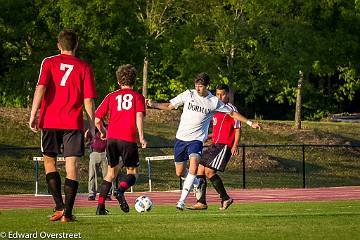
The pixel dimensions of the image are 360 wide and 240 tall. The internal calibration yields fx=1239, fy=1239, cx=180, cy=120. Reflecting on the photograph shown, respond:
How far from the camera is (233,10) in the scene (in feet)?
171

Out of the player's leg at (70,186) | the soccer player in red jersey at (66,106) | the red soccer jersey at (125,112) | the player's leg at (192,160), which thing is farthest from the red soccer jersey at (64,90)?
the player's leg at (192,160)

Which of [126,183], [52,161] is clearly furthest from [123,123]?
[52,161]

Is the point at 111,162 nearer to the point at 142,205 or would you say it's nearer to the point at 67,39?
the point at 142,205

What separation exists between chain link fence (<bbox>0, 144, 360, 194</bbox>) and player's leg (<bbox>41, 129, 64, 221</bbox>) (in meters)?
19.1

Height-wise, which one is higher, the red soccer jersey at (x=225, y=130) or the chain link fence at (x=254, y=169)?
the red soccer jersey at (x=225, y=130)

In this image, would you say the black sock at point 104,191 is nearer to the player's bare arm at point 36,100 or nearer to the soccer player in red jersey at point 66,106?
the soccer player in red jersey at point 66,106

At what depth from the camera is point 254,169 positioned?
1610 inches

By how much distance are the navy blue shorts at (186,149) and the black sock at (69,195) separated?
456 cm

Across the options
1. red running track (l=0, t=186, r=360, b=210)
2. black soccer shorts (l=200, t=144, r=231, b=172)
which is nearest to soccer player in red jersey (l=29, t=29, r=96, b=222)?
black soccer shorts (l=200, t=144, r=231, b=172)

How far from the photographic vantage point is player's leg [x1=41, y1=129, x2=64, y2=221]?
14.6 metres

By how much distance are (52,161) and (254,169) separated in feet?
86.7

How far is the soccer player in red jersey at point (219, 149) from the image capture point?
66.7 feet

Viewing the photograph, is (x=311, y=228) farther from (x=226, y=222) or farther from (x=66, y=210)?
(x=66, y=210)

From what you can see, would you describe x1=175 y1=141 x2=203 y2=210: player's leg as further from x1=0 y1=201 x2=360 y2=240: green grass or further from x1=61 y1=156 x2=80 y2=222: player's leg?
x1=61 y1=156 x2=80 y2=222: player's leg
